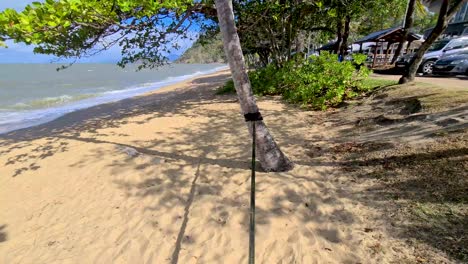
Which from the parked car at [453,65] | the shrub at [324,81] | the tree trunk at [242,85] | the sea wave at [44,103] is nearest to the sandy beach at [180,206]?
the tree trunk at [242,85]

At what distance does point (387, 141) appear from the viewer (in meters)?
5.29

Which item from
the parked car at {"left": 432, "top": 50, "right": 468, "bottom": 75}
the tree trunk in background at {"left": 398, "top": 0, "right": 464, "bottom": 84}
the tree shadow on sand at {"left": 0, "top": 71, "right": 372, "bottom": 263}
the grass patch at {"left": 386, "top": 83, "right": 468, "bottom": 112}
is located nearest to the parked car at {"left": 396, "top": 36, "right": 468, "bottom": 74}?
the parked car at {"left": 432, "top": 50, "right": 468, "bottom": 75}

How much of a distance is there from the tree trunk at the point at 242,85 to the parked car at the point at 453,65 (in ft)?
42.1

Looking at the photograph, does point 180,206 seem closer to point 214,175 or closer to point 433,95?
point 214,175

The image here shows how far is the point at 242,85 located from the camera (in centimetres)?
457

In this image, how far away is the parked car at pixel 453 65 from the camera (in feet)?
43.2

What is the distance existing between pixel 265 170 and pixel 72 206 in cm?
317

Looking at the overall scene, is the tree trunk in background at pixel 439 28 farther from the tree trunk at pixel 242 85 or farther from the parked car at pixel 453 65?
the tree trunk at pixel 242 85

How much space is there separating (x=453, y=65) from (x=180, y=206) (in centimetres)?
1488

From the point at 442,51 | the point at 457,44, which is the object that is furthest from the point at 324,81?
the point at 457,44

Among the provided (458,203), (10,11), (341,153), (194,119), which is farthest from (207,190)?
(194,119)

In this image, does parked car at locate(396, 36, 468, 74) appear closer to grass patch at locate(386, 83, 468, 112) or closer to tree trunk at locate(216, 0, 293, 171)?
grass patch at locate(386, 83, 468, 112)

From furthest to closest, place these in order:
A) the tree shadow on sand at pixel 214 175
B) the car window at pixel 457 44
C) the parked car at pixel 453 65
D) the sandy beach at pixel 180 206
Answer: the car window at pixel 457 44 < the parked car at pixel 453 65 < the tree shadow on sand at pixel 214 175 < the sandy beach at pixel 180 206

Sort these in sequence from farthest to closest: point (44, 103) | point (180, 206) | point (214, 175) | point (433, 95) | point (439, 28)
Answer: point (44, 103), point (439, 28), point (433, 95), point (214, 175), point (180, 206)
